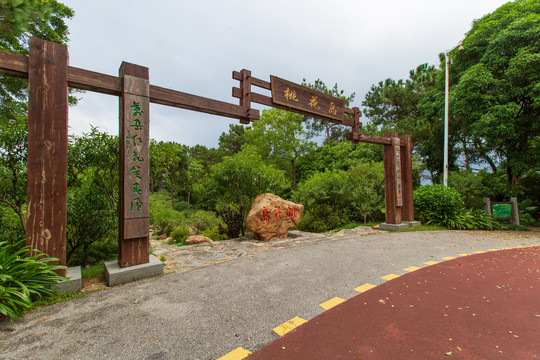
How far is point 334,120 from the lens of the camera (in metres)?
6.58

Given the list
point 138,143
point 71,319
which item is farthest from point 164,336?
point 138,143

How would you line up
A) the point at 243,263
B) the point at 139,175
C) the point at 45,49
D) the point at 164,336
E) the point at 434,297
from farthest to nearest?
the point at 243,263, the point at 139,175, the point at 45,49, the point at 434,297, the point at 164,336

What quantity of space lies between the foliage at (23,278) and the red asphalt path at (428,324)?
2377mm

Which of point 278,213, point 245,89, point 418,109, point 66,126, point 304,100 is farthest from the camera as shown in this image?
point 418,109

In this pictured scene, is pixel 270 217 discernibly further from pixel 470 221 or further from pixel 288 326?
pixel 470 221

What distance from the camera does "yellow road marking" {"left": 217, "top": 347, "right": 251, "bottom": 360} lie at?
1.74 meters

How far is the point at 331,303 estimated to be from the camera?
2.59m

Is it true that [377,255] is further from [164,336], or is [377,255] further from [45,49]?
[45,49]

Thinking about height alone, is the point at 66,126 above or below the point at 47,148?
above

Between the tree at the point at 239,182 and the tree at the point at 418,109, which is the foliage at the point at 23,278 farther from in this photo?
the tree at the point at 418,109

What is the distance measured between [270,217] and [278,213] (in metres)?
0.30

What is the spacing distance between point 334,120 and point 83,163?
5647 mm

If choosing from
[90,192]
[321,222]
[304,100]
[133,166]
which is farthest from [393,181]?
[90,192]

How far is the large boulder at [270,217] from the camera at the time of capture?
261 inches
